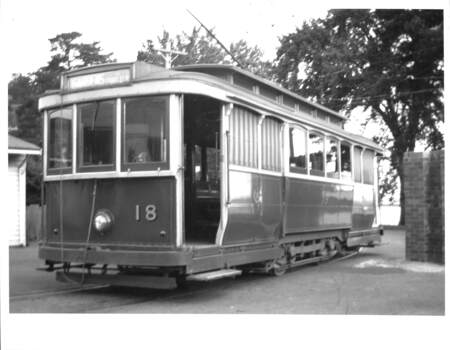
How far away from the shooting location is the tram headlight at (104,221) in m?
7.66

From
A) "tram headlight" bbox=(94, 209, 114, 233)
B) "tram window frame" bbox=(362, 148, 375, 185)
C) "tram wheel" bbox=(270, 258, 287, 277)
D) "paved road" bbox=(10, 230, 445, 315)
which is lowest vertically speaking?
"paved road" bbox=(10, 230, 445, 315)

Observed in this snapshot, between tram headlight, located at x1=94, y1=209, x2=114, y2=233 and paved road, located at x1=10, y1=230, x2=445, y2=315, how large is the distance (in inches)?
37.7

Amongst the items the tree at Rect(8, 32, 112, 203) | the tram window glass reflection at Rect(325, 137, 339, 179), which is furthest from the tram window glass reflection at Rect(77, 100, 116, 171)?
the tram window glass reflection at Rect(325, 137, 339, 179)

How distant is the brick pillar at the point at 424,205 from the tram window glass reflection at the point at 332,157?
1427mm

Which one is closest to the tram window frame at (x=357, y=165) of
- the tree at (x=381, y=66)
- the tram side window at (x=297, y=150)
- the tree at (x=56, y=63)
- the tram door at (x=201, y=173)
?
the tree at (x=381, y=66)

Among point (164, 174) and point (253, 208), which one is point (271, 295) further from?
point (164, 174)

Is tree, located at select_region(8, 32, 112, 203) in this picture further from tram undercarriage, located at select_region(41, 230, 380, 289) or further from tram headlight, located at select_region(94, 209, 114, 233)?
tram undercarriage, located at select_region(41, 230, 380, 289)

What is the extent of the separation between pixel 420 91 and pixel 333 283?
3.51m

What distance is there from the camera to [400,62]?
405 inches

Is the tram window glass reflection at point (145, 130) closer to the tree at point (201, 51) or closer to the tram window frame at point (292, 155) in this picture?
the tram window frame at point (292, 155)

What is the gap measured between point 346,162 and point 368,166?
1777mm

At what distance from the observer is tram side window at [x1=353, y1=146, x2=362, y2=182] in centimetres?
1309

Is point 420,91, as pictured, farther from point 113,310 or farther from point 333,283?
point 113,310
